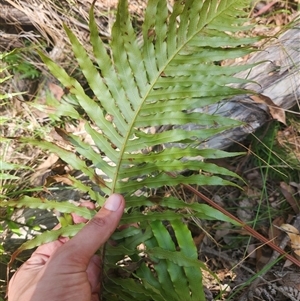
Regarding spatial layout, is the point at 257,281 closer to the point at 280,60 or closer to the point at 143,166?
the point at 143,166

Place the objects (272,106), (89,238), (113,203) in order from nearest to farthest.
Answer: (89,238), (113,203), (272,106)

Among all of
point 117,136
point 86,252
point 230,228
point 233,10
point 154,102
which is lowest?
point 230,228

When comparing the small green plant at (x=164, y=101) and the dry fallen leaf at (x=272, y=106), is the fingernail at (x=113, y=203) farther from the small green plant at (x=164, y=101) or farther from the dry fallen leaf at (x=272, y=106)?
the dry fallen leaf at (x=272, y=106)

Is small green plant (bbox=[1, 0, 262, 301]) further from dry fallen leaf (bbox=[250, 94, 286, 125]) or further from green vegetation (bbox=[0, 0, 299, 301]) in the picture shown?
dry fallen leaf (bbox=[250, 94, 286, 125])

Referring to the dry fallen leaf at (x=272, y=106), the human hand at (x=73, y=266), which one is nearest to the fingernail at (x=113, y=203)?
the human hand at (x=73, y=266)

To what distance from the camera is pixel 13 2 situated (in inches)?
95.7

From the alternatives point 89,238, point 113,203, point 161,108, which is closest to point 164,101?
point 161,108

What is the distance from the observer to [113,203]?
1693 millimetres

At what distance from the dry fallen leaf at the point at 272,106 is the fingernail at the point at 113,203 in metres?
1.00

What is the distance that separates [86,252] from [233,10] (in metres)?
1.19

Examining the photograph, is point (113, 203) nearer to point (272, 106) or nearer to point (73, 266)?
point (73, 266)

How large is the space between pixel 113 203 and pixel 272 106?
1.10m

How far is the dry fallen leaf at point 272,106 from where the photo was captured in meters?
2.17

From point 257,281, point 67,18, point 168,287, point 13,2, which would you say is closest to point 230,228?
point 257,281
